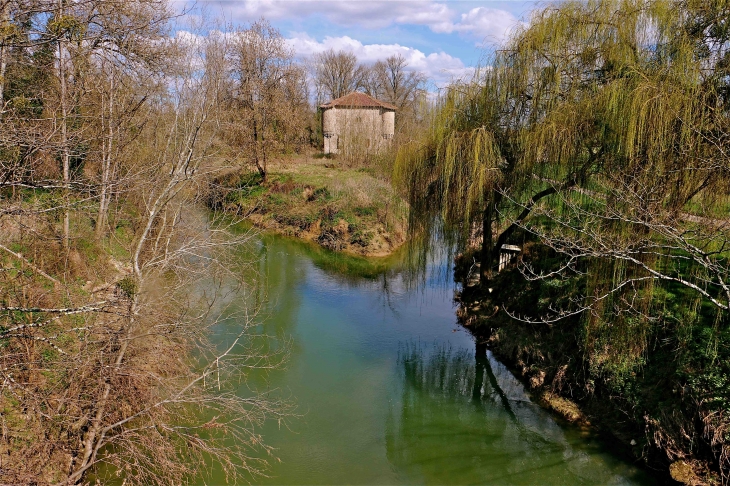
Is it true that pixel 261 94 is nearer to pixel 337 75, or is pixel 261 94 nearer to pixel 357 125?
pixel 357 125

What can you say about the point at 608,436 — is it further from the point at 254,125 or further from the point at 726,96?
the point at 254,125

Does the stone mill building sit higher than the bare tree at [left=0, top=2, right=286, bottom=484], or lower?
higher

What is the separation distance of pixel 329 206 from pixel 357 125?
7.42 m

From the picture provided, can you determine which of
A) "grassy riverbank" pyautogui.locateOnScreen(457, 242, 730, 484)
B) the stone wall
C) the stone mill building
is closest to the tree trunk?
"grassy riverbank" pyautogui.locateOnScreen(457, 242, 730, 484)

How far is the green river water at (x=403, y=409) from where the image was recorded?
21.8 feet

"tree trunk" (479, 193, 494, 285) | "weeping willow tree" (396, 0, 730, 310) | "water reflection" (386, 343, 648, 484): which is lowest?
"water reflection" (386, 343, 648, 484)

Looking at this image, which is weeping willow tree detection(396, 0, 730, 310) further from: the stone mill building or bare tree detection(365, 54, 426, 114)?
bare tree detection(365, 54, 426, 114)

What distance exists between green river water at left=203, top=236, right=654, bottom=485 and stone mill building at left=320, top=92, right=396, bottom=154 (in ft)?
40.5

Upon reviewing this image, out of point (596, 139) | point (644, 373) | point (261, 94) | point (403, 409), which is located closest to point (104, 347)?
point (403, 409)

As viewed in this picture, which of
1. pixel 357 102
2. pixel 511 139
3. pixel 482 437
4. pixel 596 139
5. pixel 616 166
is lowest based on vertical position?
pixel 482 437

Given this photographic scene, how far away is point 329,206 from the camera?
19750mm

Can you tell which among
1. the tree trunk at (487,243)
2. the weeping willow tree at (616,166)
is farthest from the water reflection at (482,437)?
the tree trunk at (487,243)

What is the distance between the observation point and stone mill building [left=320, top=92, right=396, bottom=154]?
2498 cm

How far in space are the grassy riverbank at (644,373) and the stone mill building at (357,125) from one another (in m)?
14.4
